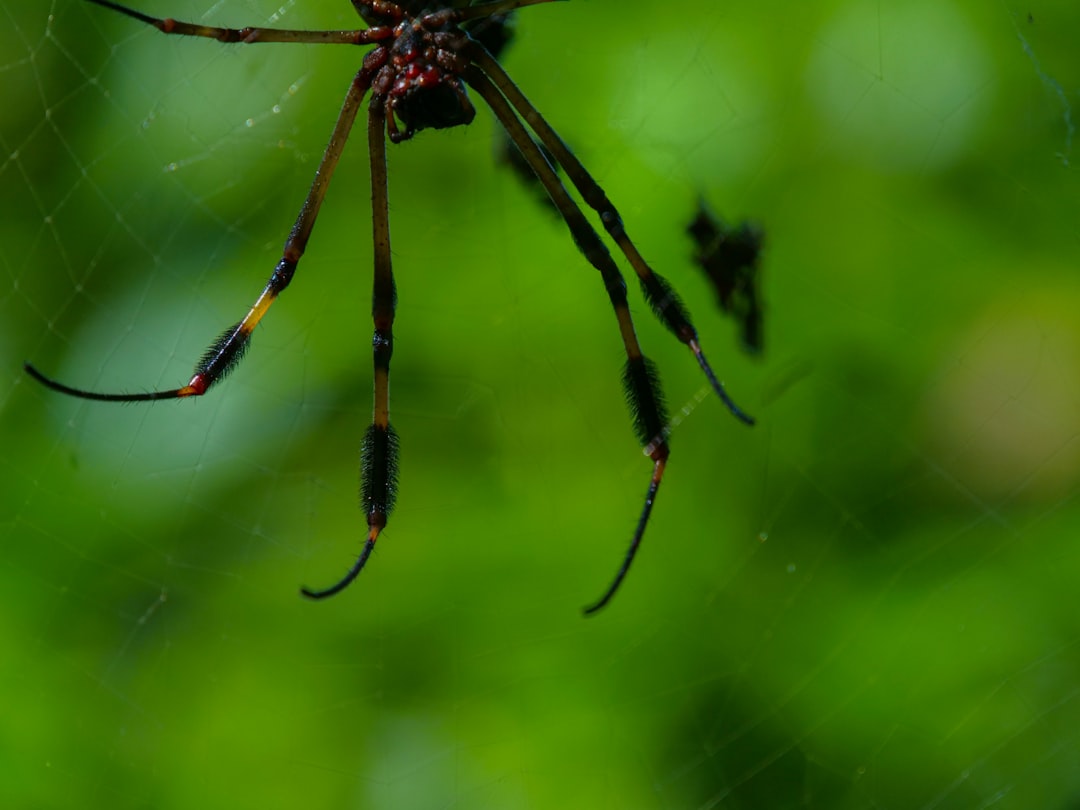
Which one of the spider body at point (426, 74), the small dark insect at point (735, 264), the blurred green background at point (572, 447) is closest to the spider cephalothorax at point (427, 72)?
the spider body at point (426, 74)

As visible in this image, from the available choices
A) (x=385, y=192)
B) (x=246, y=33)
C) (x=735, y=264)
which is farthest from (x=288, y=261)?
(x=735, y=264)

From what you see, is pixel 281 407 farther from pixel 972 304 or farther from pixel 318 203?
pixel 972 304

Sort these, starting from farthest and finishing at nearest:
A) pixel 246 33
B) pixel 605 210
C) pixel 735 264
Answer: pixel 735 264
pixel 605 210
pixel 246 33

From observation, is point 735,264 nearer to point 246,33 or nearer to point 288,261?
point 288,261

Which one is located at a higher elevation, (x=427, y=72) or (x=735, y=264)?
(x=427, y=72)

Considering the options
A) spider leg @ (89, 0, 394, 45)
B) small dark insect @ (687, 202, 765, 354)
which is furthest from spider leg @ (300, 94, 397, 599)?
small dark insect @ (687, 202, 765, 354)

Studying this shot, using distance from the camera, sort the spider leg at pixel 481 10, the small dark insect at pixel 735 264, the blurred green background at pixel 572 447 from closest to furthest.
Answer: the spider leg at pixel 481 10
the blurred green background at pixel 572 447
the small dark insect at pixel 735 264

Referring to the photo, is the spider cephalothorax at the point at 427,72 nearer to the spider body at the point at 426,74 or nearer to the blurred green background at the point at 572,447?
the spider body at the point at 426,74
